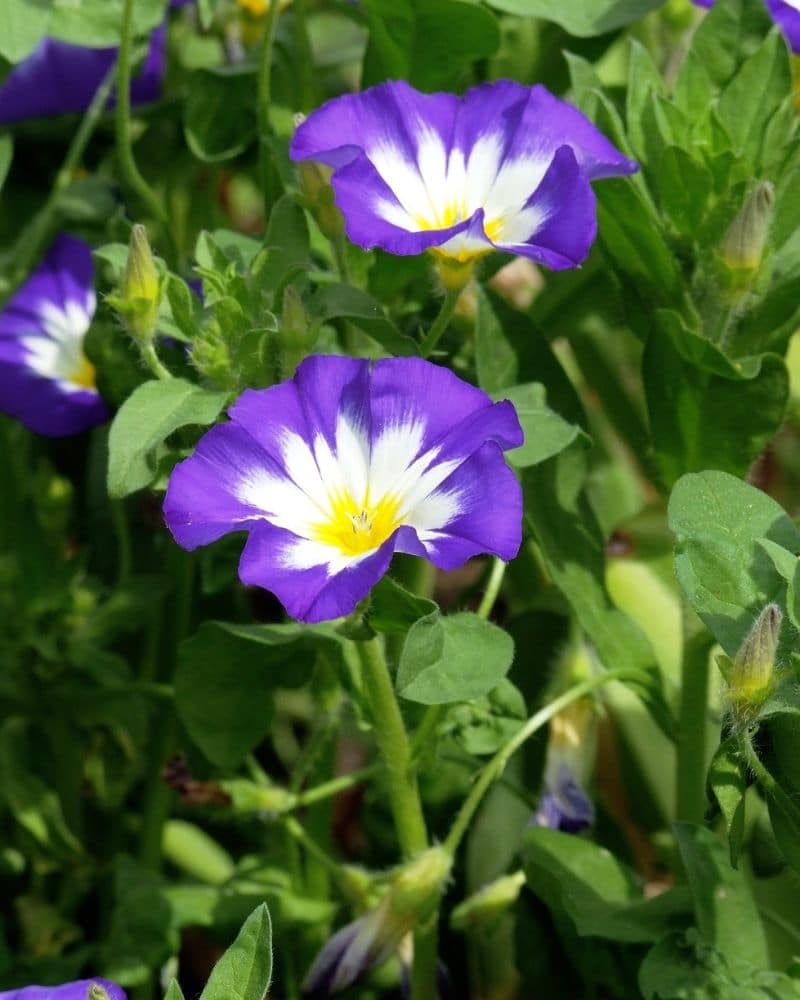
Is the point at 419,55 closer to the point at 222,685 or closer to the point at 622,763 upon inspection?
the point at 222,685

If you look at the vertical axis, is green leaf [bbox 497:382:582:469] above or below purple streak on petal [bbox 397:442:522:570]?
below

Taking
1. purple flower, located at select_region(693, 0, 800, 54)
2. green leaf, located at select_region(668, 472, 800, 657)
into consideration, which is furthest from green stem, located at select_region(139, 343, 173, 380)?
purple flower, located at select_region(693, 0, 800, 54)

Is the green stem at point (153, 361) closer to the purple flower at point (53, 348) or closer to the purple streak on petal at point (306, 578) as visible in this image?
the purple streak on petal at point (306, 578)

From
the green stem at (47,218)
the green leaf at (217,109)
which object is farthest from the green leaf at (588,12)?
the green stem at (47,218)

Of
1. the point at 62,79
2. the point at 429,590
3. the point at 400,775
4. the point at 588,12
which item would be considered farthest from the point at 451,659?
the point at 62,79

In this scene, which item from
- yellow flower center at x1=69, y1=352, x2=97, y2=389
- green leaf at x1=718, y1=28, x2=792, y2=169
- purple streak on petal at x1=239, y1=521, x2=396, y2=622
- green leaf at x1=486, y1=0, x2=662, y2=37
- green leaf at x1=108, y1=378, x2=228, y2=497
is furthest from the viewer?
yellow flower center at x1=69, y1=352, x2=97, y2=389

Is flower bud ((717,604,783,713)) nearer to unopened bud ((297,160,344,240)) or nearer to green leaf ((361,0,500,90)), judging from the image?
unopened bud ((297,160,344,240))

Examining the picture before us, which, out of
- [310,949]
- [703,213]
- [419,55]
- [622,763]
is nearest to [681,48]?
[419,55]
